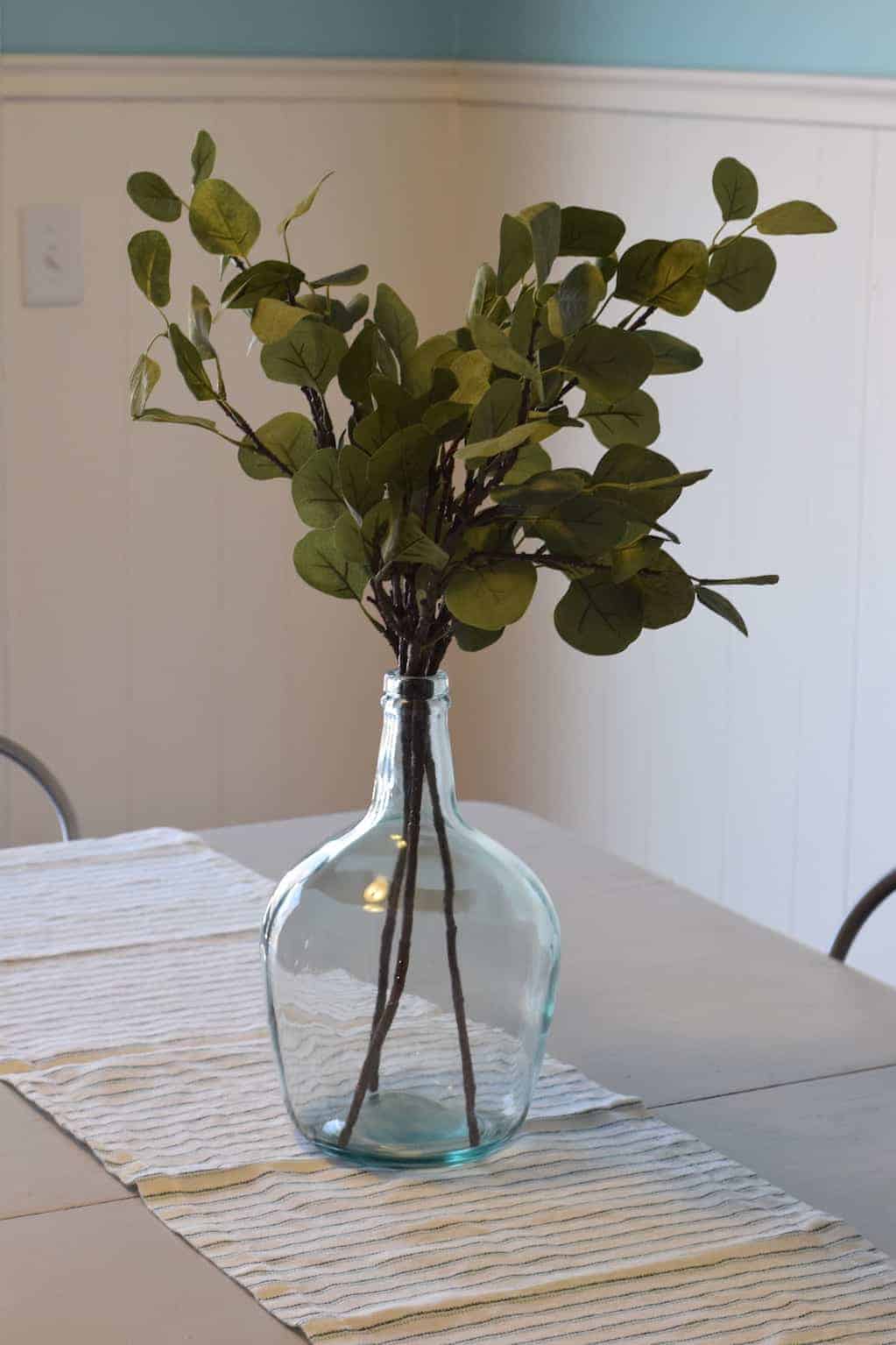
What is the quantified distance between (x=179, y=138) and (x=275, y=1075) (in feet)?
6.09

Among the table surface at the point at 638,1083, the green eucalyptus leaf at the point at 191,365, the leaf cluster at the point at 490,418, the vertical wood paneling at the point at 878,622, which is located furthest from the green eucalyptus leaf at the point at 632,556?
the vertical wood paneling at the point at 878,622

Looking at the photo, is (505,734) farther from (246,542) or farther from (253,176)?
(253,176)

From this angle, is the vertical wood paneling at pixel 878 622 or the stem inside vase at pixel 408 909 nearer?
the stem inside vase at pixel 408 909

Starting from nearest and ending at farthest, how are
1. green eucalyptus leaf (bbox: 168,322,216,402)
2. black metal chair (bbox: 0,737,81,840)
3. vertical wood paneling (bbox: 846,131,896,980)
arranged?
green eucalyptus leaf (bbox: 168,322,216,402) → black metal chair (bbox: 0,737,81,840) → vertical wood paneling (bbox: 846,131,896,980)

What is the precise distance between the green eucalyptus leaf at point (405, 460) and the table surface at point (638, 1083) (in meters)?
0.35

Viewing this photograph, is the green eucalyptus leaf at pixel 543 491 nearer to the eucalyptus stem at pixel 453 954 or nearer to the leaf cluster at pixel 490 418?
the leaf cluster at pixel 490 418

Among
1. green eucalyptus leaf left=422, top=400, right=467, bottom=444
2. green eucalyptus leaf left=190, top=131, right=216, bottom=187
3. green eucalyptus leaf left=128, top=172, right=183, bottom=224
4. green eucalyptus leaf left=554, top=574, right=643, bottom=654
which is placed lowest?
green eucalyptus leaf left=554, top=574, right=643, bottom=654

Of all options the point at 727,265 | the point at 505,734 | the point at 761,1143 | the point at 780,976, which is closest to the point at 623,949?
the point at 780,976

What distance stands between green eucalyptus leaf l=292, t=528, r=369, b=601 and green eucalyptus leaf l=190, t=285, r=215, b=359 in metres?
0.11

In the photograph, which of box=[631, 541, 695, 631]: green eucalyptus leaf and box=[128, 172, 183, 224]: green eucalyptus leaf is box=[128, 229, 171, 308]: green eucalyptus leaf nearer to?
box=[128, 172, 183, 224]: green eucalyptus leaf

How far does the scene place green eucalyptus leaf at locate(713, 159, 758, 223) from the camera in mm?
904

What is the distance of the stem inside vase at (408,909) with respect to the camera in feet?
3.05

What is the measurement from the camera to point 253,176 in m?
2.69

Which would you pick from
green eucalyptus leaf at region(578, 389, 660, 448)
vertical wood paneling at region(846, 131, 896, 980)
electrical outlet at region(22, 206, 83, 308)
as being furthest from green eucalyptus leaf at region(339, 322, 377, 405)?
electrical outlet at region(22, 206, 83, 308)
